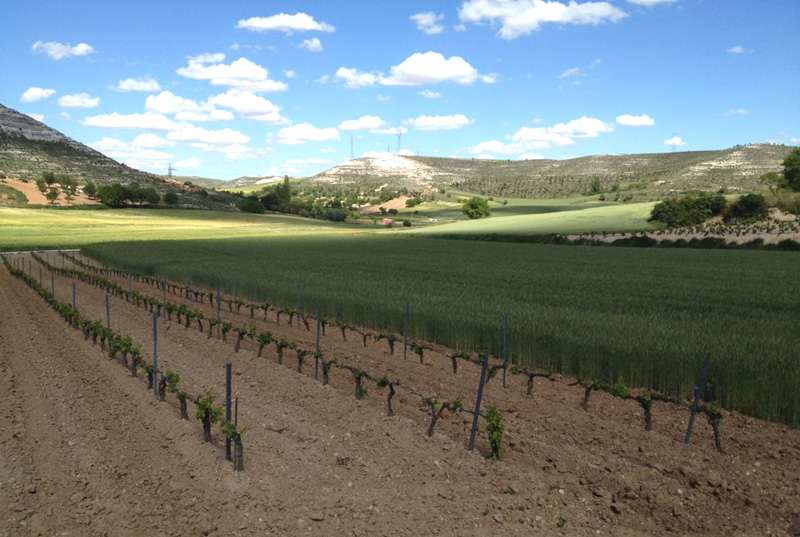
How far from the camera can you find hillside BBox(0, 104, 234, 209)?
13838 cm

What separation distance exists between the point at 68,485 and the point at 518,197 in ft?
563

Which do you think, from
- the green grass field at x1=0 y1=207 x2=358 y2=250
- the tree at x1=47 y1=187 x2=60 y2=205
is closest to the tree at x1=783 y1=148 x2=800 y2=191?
the green grass field at x1=0 y1=207 x2=358 y2=250

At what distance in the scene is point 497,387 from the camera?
12.9 metres

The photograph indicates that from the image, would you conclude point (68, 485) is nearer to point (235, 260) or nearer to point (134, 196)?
point (235, 260)

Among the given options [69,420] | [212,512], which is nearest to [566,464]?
[212,512]

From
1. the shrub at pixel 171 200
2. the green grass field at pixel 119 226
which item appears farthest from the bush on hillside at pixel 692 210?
the shrub at pixel 171 200

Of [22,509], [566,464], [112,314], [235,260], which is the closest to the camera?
[22,509]

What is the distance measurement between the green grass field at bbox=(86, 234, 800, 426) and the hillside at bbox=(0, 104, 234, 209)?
10335 cm

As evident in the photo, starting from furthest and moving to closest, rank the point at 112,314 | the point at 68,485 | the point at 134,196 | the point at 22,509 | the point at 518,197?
the point at 518,197
the point at 134,196
the point at 112,314
the point at 68,485
the point at 22,509

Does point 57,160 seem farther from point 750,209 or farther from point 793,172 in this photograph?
point 793,172

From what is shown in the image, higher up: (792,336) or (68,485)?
(792,336)

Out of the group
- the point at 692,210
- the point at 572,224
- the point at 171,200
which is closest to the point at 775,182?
the point at 692,210

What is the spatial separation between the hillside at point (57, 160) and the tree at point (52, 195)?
20.4 metres

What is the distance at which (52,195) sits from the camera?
106 metres
